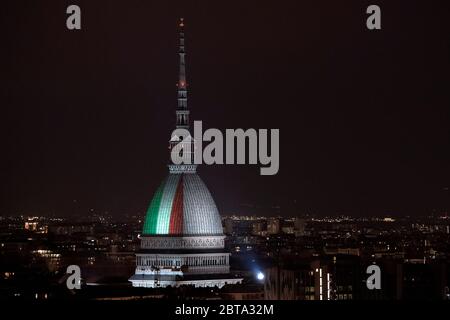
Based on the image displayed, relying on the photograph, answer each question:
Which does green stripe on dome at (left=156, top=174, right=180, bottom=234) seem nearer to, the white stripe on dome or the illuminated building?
the illuminated building

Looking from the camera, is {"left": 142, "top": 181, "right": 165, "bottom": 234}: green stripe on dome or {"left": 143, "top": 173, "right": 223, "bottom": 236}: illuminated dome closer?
{"left": 143, "top": 173, "right": 223, "bottom": 236}: illuminated dome

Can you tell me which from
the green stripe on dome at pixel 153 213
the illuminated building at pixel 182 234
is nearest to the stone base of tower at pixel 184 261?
the illuminated building at pixel 182 234

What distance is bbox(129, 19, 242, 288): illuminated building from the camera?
11888cm

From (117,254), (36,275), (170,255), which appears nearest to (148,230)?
(170,255)

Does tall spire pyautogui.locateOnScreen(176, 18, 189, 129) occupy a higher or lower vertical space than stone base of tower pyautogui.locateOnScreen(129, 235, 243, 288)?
higher

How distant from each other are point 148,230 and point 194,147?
5319 mm

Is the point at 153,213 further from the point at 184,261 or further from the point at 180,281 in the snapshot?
the point at 180,281

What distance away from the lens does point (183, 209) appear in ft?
393

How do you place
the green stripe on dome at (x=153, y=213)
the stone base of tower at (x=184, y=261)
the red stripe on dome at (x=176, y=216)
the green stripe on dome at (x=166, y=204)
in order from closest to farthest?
the green stripe on dome at (x=166, y=204) → the stone base of tower at (x=184, y=261) → the red stripe on dome at (x=176, y=216) → the green stripe on dome at (x=153, y=213)

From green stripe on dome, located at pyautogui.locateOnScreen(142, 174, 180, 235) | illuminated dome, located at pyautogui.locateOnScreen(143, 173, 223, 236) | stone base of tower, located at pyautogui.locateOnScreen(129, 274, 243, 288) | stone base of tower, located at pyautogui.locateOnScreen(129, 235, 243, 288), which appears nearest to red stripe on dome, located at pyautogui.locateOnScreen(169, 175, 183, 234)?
illuminated dome, located at pyautogui.locateOnScreen(143, 173, 223, 236)

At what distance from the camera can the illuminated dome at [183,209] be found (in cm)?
11881

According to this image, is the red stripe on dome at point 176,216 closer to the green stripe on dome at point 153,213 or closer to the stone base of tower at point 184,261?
the stone base of tower at point 184,261
